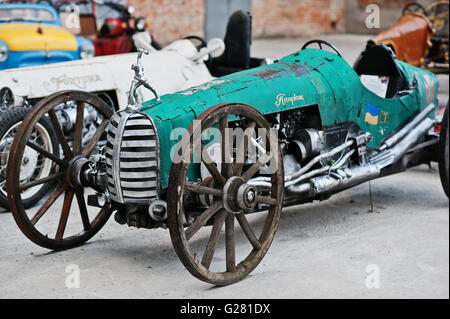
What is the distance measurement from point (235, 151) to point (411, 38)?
743cm

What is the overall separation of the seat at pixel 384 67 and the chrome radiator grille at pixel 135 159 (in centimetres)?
261

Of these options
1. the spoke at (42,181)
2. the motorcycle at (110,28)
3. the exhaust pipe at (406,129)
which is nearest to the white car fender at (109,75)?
the spoke at (42,181)

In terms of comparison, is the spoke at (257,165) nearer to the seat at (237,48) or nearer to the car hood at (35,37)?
the seat at (237,48)

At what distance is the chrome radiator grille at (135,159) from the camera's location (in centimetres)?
407

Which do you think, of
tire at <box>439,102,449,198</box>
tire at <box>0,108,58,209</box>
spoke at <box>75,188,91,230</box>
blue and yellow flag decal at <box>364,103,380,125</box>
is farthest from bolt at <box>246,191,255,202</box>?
tire at <box>0,108,58,209</box>

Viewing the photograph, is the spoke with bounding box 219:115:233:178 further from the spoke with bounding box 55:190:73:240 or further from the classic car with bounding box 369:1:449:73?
the classic car with bounding box 369:1:449:73

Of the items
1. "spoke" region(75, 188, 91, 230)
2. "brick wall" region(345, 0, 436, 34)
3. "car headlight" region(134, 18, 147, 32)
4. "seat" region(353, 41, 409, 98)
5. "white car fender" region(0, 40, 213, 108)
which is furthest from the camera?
"brick wall" region(345, 0, 436, 34)

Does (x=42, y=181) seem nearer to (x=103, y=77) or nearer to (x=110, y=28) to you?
(x=103, y=77)

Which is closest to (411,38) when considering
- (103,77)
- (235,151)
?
(103,77)

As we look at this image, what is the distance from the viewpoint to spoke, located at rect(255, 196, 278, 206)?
13.7 ft

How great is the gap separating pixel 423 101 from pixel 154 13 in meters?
12.0

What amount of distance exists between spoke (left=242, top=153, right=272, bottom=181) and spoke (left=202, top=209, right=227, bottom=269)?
27 centimetres

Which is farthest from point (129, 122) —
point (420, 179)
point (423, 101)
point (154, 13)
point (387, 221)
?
point (154, 13)

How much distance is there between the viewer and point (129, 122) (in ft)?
13.5
